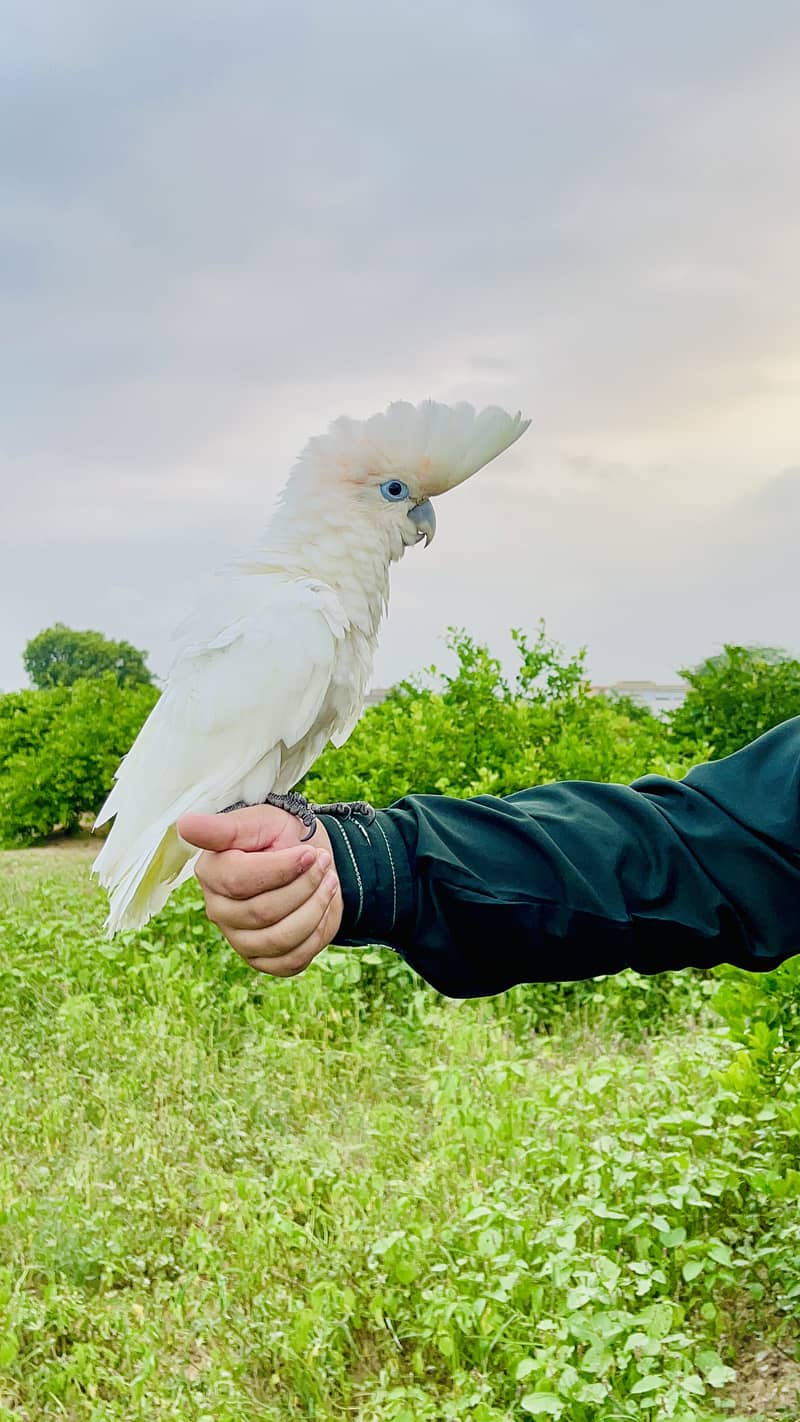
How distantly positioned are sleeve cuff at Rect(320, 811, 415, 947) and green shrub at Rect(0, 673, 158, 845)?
704 cm

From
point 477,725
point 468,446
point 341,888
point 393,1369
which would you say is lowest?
point 393,1369

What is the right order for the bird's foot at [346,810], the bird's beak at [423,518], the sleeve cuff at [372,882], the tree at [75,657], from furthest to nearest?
the tree at [75,657]
the bird's beak at [423,518]
the bird's foot at [346,810]
the sleeve cuff at [372,882]

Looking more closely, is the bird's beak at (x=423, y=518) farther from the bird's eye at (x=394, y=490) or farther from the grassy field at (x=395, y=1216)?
the grassy field at (x=395, y=1216)

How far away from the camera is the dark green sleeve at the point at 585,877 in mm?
1635

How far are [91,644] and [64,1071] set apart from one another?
26.4 ft

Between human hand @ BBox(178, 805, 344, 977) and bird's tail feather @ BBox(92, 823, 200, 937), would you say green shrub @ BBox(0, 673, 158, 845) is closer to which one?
bird's tail feather @ BBox(92, 823, 200, 937)

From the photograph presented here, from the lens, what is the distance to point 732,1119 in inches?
112

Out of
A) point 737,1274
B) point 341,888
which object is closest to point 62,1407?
point 737,1274

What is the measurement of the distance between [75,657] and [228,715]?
1031 cm

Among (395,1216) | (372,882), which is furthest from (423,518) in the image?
(395,1216)

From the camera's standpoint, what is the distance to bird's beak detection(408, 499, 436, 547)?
6.03ft

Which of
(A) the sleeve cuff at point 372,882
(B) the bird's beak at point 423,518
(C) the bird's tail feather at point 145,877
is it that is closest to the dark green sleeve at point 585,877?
(A) the sleeve cuff at point 372,882

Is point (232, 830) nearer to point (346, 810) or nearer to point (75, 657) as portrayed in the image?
point (346, 810)

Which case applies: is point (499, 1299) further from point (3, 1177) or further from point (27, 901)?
point (27, 901)
